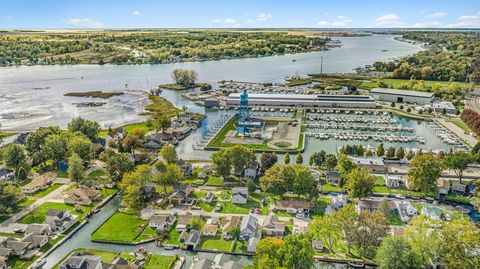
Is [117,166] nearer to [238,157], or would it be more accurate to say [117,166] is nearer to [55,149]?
[55,149]

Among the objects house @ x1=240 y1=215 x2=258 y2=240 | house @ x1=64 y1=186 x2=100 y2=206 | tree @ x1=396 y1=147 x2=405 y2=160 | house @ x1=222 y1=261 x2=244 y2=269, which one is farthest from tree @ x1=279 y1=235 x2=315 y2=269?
tree @ x1=396 y1=147 x2=405 y2=160

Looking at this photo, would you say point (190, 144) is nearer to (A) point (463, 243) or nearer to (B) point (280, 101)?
(B) point (280, 101)

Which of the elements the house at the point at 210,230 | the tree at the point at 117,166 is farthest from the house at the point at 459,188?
the tree at the point at 117,166

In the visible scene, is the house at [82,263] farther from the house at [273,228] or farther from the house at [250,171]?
the house at [250,171]

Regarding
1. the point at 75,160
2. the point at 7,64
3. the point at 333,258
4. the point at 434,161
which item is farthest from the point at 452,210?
the point at 7,64

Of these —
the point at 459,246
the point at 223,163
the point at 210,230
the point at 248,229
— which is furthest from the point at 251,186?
the point at 459,246

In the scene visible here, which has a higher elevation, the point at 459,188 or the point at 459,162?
the point at 459,162
